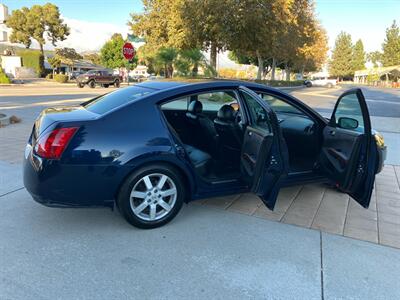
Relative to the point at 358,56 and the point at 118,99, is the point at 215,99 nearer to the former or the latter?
the point at 118,99

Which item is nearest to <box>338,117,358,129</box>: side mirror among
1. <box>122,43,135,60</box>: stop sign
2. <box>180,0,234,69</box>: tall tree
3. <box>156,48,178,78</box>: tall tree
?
<box>122,43,135,60</box>: stop sign

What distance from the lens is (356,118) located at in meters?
3.70

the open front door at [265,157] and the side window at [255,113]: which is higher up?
the side window at [255,113]

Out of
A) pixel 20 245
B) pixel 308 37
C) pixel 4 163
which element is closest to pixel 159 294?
pixel 20 245

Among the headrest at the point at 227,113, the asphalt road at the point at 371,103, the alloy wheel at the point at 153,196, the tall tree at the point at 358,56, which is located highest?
the tall tree at the point at 358,56

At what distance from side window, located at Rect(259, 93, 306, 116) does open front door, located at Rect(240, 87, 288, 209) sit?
0.46 meters

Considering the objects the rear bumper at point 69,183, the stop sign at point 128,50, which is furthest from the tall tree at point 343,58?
the rear bumper at point 69,183

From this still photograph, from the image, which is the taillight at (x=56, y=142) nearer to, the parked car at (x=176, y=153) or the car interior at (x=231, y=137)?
the parked car at (x=176, y=153)

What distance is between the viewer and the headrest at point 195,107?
4.77 m

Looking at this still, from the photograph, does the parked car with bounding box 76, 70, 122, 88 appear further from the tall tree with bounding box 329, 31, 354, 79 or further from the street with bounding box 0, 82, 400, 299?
the tall tree with bounding box 329, 31, 354, 79

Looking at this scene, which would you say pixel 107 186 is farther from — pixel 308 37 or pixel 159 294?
pixel 308 37

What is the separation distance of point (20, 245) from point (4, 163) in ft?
9.44

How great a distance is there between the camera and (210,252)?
3.10 meters

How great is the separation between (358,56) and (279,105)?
380 ft
